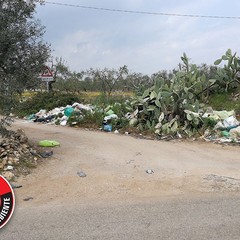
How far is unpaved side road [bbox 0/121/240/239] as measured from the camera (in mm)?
4750

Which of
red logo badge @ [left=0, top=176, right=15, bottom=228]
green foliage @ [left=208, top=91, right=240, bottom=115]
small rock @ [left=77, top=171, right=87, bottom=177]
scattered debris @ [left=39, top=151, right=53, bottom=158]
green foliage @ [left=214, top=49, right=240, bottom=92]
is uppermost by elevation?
green foliage @ [left=214, top=49, right=240, bottom=92]

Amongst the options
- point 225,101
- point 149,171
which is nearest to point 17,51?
point 149,171

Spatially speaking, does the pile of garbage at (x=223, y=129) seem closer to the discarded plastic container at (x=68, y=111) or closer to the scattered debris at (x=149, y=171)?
the scattered debris at (x=149, y=171)

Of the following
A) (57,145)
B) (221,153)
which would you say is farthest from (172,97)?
(57,145)

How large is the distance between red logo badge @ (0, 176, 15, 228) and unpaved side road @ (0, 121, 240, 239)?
64.1 inches

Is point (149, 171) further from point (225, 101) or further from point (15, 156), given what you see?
point (225, 101)

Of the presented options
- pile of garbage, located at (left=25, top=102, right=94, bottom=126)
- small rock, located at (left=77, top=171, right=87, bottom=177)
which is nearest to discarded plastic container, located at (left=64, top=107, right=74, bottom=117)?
pile of garbage, located at (left=25, top=102, right=94, bottom=126)

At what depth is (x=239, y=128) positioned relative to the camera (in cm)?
1198

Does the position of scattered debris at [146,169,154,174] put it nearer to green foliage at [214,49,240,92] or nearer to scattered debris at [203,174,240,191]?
scattered debris at [203,174,240,191]

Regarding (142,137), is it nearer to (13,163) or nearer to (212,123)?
(212,123)

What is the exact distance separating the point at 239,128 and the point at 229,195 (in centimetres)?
620

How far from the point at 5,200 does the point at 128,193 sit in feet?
12.1

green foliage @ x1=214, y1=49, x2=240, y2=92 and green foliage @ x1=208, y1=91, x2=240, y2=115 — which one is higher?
green foliage @ x1=214, y1=49, x2=240, y2=92

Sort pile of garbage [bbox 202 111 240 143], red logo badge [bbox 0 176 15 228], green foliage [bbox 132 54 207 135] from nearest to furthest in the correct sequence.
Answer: red logo badge [bbox 0 176 15 228] → pile of garbage [bbox 202 111 240 143] → green foliage [bbox 132 54 207 135]
